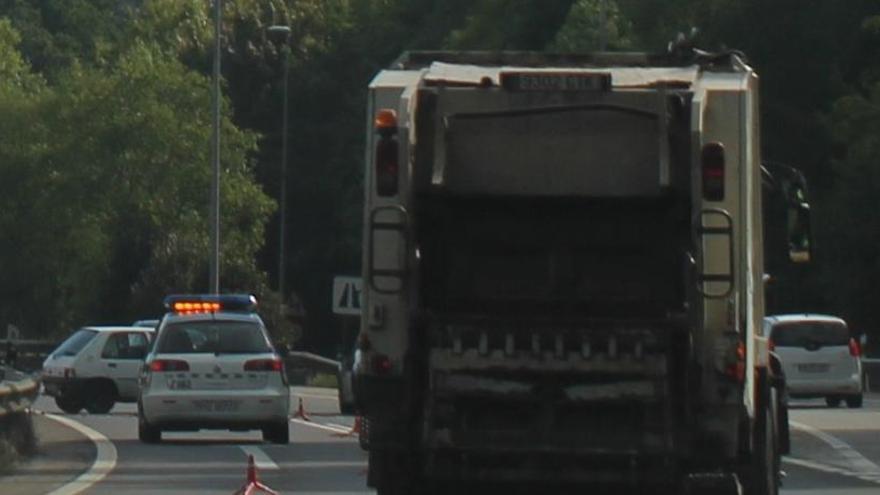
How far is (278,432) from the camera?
29.7 metres

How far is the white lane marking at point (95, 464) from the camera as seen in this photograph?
70.2ft

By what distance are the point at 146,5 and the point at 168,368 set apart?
9064cm

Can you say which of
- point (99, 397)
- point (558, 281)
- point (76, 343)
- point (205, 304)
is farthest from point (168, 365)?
point (558, 281)

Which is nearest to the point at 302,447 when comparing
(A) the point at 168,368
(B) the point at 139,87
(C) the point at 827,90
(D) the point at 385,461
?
(A) the point at 168,368

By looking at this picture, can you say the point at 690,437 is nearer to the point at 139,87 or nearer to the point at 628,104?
the point at 628,104

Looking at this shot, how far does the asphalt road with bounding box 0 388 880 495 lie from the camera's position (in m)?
21.9

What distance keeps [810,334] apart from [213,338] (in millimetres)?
15844

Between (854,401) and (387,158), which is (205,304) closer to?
(854,401)

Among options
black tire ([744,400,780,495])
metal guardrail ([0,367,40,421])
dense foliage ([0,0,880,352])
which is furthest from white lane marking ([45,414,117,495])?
dense foliage ([0,0,880,352])

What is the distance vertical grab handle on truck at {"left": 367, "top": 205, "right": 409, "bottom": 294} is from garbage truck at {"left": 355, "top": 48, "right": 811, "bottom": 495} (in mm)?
11

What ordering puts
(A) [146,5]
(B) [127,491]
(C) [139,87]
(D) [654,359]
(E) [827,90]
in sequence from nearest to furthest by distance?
(D) [654,359] < (B) [127,491] < (E) [827,90] < (C) [139,87] < (A) [146,5]

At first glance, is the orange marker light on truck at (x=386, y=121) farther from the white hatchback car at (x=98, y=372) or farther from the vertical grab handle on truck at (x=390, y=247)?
the white hatchback car at (x=98, y=372)

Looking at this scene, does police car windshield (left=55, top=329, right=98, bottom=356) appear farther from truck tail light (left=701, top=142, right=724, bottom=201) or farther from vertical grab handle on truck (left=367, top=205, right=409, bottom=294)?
truck tail light (left=701, top=142, right=724, bottom=201)

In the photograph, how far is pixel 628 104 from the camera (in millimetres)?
15180
